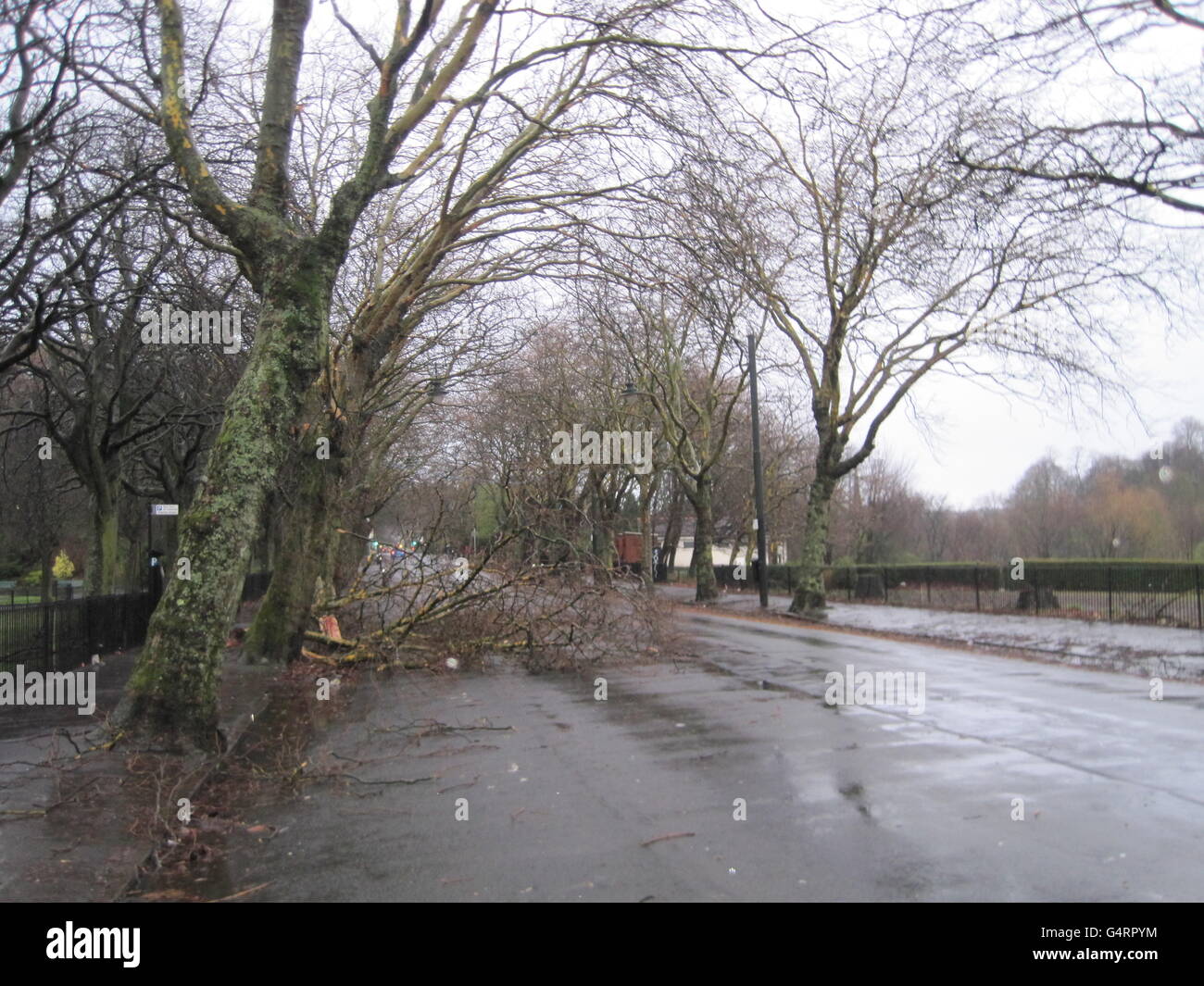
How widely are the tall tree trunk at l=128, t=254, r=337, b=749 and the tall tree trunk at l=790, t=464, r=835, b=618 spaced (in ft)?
68.0

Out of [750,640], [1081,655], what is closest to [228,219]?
[750,640]

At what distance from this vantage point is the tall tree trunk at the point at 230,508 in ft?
27.7

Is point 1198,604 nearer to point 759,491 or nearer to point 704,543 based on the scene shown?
point 759,491

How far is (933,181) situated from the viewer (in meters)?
15.7

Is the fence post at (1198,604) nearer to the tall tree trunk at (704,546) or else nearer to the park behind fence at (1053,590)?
the park behind fence at (1053,590)

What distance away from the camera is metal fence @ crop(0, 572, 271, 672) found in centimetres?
1395

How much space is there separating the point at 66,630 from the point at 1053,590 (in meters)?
22.9

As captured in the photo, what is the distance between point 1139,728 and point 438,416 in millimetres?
27720

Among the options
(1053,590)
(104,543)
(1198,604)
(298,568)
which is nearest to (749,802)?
(298,568)

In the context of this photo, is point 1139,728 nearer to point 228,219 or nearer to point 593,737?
point 593,737

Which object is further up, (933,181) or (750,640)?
(933,181)

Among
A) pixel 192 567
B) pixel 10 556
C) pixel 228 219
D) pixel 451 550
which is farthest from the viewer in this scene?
pixel 10 556

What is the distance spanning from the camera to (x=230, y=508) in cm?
870

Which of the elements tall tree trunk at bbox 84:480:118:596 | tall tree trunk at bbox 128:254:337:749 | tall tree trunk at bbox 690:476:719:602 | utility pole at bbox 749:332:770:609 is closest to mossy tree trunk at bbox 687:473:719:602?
tall tree trunk at bbox 690:476:719:602
